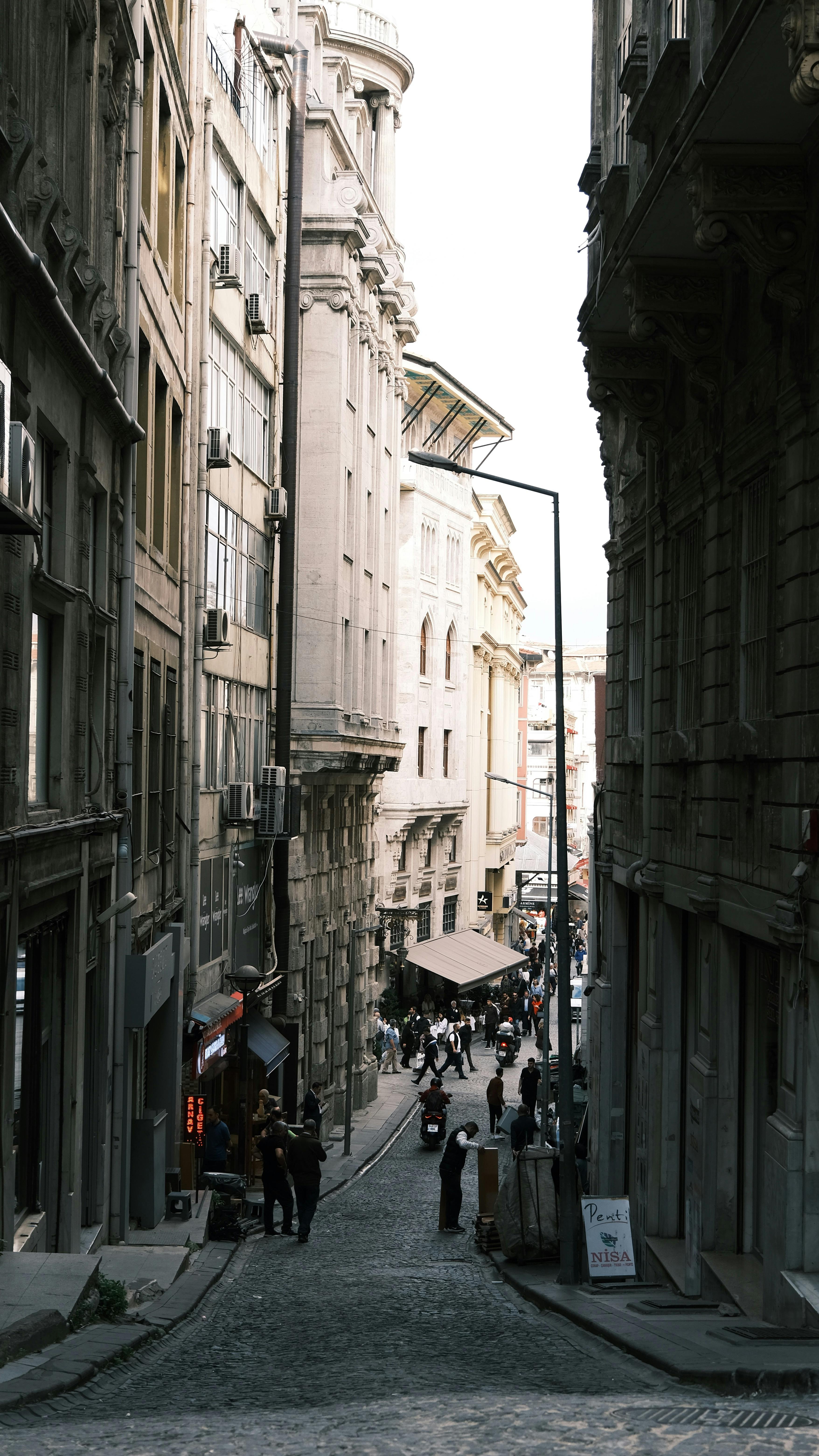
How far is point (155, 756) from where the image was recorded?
22.0 meters

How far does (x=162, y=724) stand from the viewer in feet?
74.7

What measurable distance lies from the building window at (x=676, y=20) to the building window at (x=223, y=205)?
12.2 meters

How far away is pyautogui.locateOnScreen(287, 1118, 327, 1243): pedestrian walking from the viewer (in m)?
20.1

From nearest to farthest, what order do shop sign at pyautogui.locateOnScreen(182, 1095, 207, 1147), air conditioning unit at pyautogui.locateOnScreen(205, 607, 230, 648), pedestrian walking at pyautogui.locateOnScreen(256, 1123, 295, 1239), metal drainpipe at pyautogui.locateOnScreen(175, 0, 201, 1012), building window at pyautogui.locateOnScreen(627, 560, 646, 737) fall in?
pedestrian walking at pyautogui.locateOnScreen(256, 1123, 295, 1239) → building window at pyautogui.locateOnScreen(627, 560, 646, 737) → shop sign at pyautogui.locateOnScreen(182, 1095, 207, 1147) → metal drainpipe at pyautogui.locateOnScreen(175, 0, 201, 1012) → air conditioning unit at pyautogui.locateOnScreen(205, 607, 230, 648)

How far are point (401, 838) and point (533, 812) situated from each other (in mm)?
79180

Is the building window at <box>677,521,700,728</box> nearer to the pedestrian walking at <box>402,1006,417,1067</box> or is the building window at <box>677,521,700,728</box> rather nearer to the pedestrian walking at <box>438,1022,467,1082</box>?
the pedestrian walking at <box>438,1022,467,1082</box>

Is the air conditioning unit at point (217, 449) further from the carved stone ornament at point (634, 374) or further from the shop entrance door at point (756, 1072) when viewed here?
the shop entrance door at point (756, 1072)

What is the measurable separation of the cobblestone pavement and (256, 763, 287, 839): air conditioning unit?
12424mm

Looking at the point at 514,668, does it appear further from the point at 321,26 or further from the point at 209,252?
the point at 209,252

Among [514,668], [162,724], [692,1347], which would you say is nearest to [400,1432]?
[692,1347]

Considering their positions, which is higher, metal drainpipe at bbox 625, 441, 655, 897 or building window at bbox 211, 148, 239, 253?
building window at bbox 211, 148, 239, 253

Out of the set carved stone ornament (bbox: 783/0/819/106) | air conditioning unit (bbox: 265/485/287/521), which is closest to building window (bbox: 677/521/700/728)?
carved stone ornament (bbox: 783/0/819/106)

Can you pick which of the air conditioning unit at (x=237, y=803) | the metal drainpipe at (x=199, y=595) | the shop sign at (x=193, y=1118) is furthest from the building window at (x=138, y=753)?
the air conditioning unit at (x=237, y=803)

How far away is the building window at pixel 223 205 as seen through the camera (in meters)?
26.9
